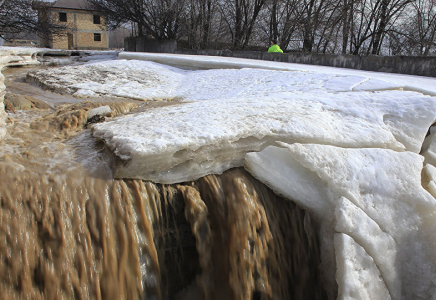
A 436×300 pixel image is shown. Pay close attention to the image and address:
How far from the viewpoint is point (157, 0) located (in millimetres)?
13727

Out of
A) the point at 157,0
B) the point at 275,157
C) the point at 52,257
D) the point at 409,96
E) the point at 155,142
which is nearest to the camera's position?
the point at 52,257

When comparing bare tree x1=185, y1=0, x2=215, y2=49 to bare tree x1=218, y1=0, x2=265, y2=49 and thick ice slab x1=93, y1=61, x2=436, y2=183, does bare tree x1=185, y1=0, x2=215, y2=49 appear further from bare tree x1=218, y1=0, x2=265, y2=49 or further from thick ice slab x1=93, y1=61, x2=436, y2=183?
thick ice slab x1=93, y1=61, x2=436, y2=183

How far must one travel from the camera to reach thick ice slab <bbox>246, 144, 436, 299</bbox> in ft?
6.08

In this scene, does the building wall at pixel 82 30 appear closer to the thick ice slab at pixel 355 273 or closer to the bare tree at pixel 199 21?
the bare tree at pixel 199 21

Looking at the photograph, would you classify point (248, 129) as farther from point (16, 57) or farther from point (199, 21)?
point (199, 21)

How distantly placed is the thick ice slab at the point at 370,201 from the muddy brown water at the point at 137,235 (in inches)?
5.0

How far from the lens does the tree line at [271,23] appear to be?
503 inches

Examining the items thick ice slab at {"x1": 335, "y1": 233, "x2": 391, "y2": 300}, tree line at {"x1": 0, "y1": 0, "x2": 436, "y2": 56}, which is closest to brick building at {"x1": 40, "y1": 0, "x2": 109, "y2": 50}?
Answer: tree line at {"x1": 0, "y1": 0, "x2": 436, "y2": 56}

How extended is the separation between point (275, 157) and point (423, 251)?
3.32ft

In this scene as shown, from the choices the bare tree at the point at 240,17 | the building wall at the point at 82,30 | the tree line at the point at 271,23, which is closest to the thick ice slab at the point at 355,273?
the tree line at the point at 271,23

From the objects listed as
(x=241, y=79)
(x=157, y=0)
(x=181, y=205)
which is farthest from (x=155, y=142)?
(x=157, y=0)

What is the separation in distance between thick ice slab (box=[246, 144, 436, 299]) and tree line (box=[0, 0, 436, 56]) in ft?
39.3

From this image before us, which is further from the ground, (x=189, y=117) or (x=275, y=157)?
(x=189, y=117)

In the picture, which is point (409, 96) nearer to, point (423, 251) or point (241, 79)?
point (423, 251)
